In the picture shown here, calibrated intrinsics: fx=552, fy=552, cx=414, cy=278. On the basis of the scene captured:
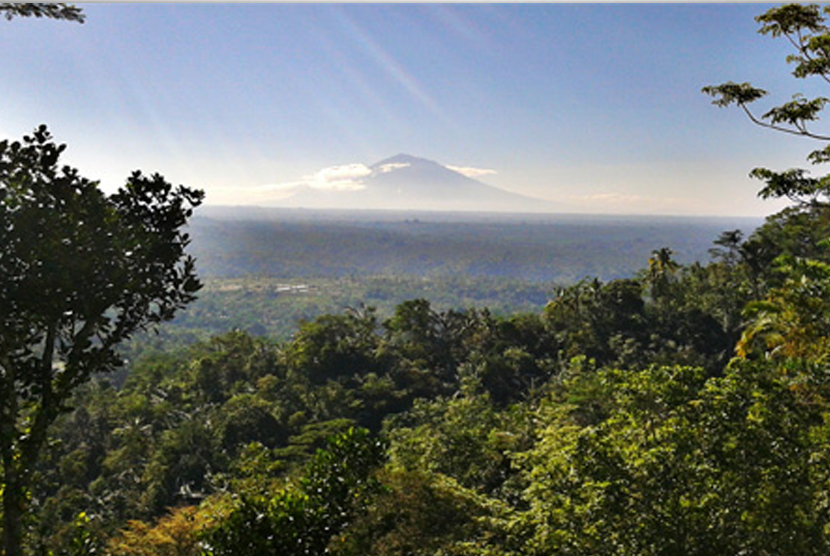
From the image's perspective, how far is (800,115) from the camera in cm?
895

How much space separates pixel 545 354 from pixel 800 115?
3444cm

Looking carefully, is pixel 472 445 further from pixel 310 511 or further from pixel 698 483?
pixel 310 511

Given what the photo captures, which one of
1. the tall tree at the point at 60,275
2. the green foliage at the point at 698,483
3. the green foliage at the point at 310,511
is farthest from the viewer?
the green foliage at the point at 698,483

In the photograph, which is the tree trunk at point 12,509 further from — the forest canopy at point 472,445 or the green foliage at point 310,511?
the green foliage at point 310,511

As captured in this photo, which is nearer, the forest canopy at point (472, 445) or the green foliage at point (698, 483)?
the forest canopy at point (472, 445)

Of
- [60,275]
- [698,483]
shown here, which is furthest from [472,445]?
[60,275]

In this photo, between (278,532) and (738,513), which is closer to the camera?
(278,532)

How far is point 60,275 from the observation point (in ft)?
13.9

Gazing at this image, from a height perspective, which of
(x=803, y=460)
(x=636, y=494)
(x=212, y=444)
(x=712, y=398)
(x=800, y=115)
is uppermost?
(x=800, y=115)

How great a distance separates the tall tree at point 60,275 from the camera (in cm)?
419

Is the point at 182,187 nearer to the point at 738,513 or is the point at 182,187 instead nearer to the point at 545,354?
the point at 738,513

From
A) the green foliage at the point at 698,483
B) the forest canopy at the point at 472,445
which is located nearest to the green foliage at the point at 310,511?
the forest canopy at the point at 472,445

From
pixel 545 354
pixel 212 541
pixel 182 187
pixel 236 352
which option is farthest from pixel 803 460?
pixel 236 352

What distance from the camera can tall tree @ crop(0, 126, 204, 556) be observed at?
4.19 m
